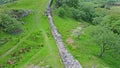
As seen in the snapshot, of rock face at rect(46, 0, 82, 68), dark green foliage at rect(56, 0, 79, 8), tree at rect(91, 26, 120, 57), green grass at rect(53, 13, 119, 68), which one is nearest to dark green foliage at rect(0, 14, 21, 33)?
rock face at rect(46, 0, 82, 68)

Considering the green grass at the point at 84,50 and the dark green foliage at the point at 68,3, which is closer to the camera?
the green grass at the point at 84,50

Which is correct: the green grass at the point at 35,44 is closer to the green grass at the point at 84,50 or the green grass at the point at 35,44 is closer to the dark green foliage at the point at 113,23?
the green grass at the point at 84,50

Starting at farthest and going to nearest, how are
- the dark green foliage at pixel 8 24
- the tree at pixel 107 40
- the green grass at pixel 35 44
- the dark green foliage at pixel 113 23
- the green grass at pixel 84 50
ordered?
the dark green foliage at pixel 113 23 < the dark green foliage at pixel 8 24 < the tree at pixel 107 40 < the green grass at pixel 84 50 < the green grass at pixel 35 44

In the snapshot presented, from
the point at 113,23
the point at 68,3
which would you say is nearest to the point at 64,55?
the point at 113,23

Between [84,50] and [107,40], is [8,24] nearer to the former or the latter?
[84,50]

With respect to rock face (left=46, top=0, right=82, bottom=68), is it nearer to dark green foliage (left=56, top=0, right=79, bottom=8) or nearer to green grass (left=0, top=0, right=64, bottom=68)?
green grass (left=0, top=0, right=64, bottom=68)

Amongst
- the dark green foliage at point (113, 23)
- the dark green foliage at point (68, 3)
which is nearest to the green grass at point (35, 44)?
the dark green foliage at point (68, 3)

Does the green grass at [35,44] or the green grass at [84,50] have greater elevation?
the green grass at [35,44]

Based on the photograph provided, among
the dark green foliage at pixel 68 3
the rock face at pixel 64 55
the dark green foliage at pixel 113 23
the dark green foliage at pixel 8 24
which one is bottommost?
the dark green foliage at pixel 113 23
